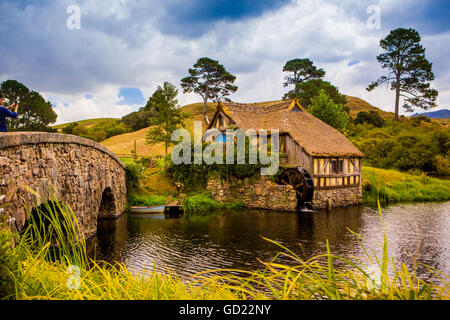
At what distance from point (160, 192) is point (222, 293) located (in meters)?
18.2

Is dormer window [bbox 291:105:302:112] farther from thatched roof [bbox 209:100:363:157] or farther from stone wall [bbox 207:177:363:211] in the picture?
stone wall [bbox 207:177:363:211]

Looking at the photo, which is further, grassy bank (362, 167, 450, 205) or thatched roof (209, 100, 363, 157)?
grassy bank (362, 167, 450, 205)

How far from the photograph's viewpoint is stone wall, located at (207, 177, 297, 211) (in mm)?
17984

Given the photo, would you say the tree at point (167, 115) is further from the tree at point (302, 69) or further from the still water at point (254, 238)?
the tree at point (302, 69)

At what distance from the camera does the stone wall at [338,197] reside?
19.1 meters

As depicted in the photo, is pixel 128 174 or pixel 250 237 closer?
pixel 250 237

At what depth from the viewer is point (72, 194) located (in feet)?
30.9

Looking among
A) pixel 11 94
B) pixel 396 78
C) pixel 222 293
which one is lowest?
pixel 222 293

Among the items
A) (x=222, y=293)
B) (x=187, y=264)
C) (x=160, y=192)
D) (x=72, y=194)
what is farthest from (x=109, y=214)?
(x=222, y=293)

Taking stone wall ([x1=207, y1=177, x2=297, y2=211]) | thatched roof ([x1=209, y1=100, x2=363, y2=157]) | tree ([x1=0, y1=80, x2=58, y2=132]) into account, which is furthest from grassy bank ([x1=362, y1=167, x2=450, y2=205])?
tree ([x1=0, y1=80, x2=58, y2=132])

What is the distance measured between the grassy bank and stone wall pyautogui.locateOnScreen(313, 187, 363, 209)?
1.00 metres

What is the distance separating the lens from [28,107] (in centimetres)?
3741

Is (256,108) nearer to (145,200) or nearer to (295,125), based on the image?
(295,125)
